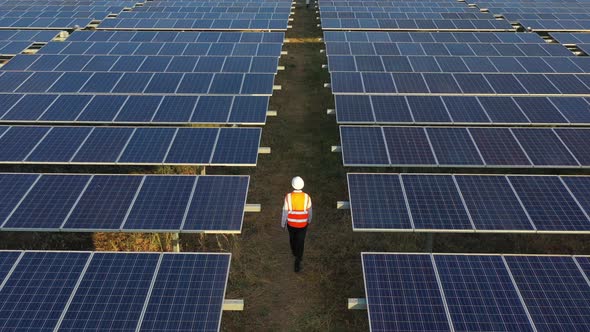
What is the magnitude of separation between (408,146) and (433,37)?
14.2m

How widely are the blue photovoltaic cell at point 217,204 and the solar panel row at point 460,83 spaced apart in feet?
20.8

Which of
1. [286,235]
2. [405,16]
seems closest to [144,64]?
[286,235]

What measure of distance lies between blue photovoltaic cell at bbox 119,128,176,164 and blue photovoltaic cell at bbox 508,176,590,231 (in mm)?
8975

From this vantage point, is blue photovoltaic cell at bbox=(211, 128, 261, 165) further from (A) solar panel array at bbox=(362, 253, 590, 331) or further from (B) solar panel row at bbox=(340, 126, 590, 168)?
(A) solar panel array at bbox=(362, 253, 590, 331)

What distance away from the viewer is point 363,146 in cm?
1087

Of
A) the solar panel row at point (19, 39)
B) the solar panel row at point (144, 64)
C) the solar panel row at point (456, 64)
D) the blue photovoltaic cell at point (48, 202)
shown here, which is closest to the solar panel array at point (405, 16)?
the solar panel row at point (456, 64)

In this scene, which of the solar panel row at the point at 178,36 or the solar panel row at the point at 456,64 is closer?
the solar panel row at the point at 456,64

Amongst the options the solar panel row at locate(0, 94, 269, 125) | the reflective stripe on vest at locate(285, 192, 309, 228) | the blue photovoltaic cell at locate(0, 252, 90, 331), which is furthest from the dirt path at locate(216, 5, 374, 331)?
the blue photovoltaic cell at locate(0, 252, 90, 331)

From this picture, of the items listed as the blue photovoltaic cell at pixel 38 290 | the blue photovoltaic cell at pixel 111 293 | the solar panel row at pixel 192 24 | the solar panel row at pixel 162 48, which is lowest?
the solar panel row at pixel 192 24

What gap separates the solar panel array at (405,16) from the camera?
24906 mm

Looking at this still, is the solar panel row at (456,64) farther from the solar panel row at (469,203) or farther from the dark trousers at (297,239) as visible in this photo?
the dark trousers at (297,239)

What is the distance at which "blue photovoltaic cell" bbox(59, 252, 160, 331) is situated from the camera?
21.0ft

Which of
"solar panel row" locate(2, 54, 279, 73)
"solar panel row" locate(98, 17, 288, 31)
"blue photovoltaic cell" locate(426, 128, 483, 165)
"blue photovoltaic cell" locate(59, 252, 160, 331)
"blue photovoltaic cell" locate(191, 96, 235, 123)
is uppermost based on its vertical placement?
"blue photovoltaic cell" locate(59, 252, 160, 331)

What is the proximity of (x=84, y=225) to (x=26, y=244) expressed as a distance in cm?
367
